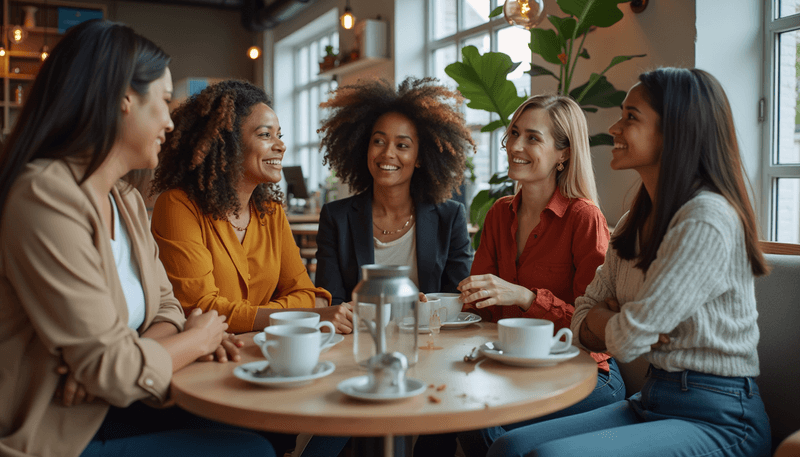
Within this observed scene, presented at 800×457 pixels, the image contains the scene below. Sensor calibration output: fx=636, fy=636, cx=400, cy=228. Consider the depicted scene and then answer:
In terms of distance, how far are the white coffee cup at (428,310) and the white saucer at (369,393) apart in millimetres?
447

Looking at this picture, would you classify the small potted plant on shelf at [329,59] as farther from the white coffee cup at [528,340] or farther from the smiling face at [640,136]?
the white coffee cup at [528,340]

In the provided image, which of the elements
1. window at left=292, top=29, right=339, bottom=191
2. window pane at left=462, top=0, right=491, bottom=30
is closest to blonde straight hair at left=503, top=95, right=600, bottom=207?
window pane at left=462, top=0, right=491, bottom=30

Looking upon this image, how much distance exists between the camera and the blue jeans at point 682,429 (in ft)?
4.17

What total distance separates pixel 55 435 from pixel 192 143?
1126mm

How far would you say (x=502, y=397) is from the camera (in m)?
1.06

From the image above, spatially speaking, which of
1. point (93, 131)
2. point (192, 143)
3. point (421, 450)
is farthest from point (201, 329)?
point (421, 450)

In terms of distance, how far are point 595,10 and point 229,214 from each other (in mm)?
1902

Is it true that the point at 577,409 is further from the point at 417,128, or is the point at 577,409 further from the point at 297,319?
the point at 417,128

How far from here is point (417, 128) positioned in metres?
2.46

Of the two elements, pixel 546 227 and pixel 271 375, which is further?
pixel 546 227

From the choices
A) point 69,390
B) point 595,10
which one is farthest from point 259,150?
point 595,10

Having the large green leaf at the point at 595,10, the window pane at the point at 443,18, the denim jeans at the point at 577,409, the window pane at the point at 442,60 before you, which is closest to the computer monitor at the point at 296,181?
the window pane at the point at 442,60

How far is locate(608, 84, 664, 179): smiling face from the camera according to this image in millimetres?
1486

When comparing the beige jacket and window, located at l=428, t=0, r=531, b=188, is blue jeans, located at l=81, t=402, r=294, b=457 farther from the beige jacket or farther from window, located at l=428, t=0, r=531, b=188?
window, located at l=428, t=0, r=531, b=188
